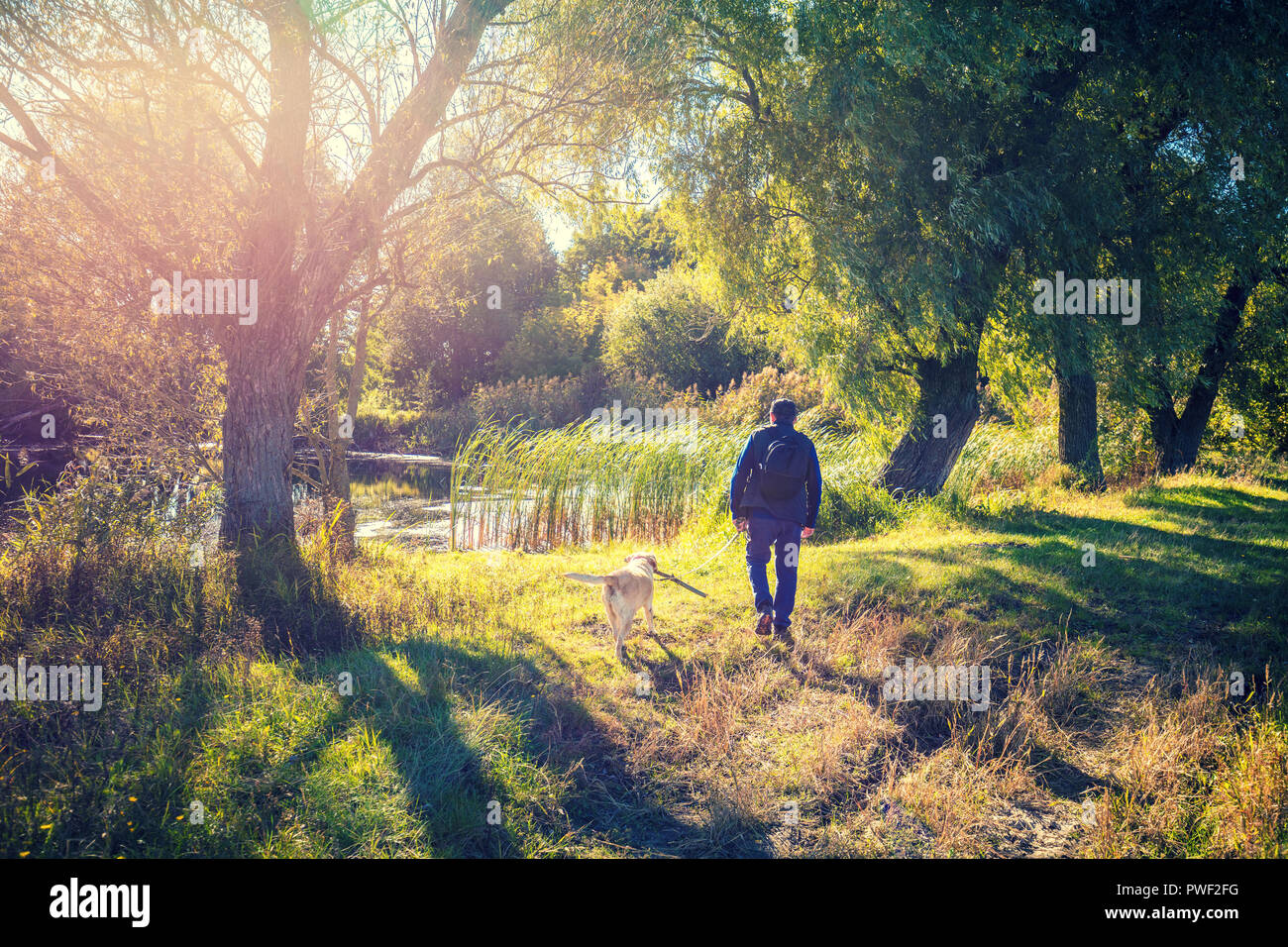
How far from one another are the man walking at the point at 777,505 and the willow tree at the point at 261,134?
4.79 m

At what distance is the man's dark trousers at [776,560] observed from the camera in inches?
259

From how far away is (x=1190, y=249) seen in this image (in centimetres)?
1080

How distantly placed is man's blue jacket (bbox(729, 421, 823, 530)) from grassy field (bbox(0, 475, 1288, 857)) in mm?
1070

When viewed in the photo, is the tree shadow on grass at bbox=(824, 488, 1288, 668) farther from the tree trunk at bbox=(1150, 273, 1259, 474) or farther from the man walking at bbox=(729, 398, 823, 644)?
the tree trunk at bbox=(1150, 273, 1259, 474)

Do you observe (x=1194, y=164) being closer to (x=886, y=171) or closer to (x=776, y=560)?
(x=886, y=171)

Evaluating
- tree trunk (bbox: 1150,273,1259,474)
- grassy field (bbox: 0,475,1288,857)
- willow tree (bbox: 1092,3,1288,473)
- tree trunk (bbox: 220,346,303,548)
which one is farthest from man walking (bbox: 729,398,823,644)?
tree trunk (bbox: 1150,273,1259,474)

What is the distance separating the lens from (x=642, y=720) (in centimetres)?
504

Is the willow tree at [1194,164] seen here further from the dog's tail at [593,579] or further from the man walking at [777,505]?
the dog's tail at [593,579]

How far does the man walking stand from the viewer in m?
6.59

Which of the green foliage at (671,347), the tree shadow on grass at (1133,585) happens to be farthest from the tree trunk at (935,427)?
the green foliage at (671,347)
